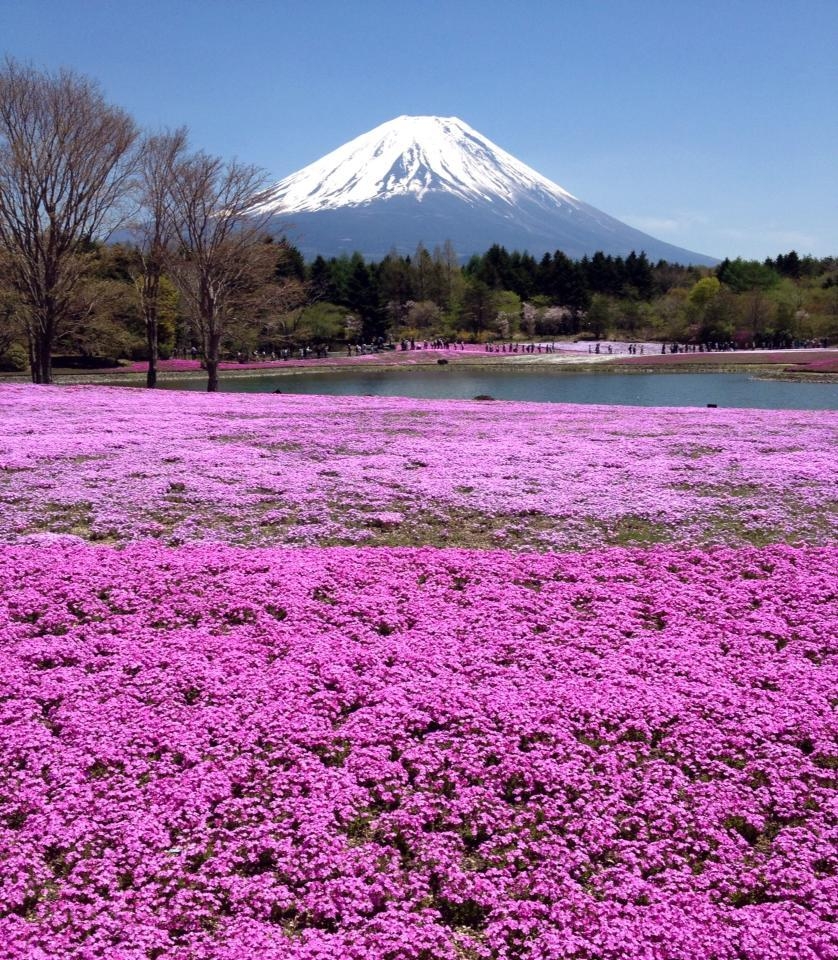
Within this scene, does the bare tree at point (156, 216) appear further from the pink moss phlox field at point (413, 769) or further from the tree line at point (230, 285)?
the pink moss phlox field at point (413, 769)

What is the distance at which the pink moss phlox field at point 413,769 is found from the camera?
15.1 feet

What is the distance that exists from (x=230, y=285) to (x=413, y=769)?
4483 centimetres

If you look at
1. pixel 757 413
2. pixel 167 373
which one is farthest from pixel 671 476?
pixel 167 373

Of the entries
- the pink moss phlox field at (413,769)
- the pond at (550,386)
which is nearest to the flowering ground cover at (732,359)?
the pond at (550,386)

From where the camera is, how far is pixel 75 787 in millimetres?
5711

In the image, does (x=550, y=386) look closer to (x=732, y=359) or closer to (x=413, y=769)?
(x=732, y=359)

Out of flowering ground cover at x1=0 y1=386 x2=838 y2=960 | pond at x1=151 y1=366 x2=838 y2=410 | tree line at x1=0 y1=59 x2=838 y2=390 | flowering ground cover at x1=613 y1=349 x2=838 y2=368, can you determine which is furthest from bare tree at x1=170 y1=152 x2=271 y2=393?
flowering ground cover at x1=613 y1=349 x2=838 y2=368

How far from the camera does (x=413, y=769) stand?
6086mm

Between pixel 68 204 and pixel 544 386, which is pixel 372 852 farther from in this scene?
pixel 544 386

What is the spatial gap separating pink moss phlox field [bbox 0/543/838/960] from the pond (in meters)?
38.3

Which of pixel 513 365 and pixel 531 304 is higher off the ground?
pixel 531 304

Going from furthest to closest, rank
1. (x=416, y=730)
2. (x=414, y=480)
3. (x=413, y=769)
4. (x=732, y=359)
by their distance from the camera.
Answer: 1. (x=732, y=359)
2. (x=414, y=480)
3. (x=416, y=730)
4. (x=413, y=769)

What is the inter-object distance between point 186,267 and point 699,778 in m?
44.7

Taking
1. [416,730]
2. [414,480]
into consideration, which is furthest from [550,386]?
[416,730]
